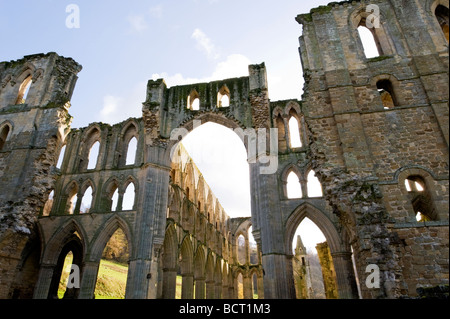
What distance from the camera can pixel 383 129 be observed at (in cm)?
871

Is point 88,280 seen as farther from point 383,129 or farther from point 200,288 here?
point 383,129

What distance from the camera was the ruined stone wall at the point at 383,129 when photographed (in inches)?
284

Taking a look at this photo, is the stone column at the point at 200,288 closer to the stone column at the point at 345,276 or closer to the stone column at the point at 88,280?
the stone column at the point at 88,280

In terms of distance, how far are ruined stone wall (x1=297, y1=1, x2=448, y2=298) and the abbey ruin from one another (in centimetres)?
3

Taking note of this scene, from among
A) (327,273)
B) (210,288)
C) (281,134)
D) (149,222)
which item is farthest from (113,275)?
(281,134)

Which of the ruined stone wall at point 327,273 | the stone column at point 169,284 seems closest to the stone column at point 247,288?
the ruined stone wall at point 327,273

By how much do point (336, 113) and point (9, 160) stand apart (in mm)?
12798

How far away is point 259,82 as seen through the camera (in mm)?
14391

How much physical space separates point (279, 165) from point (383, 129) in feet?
16.3

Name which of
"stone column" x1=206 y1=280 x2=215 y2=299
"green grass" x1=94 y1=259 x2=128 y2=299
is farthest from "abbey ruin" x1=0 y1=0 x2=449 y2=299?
"green grass" x1=94 y1=259 x2=128 y2=299

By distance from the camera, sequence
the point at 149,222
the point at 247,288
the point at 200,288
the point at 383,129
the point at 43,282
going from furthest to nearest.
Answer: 1. the point at 247,288
2. the point at 200,288
3. the point at 43,282
4. the point at 149,222
5. the point at 383,129

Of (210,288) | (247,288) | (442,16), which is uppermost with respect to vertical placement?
(442,16)

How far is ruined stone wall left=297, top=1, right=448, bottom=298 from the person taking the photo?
7.21m
